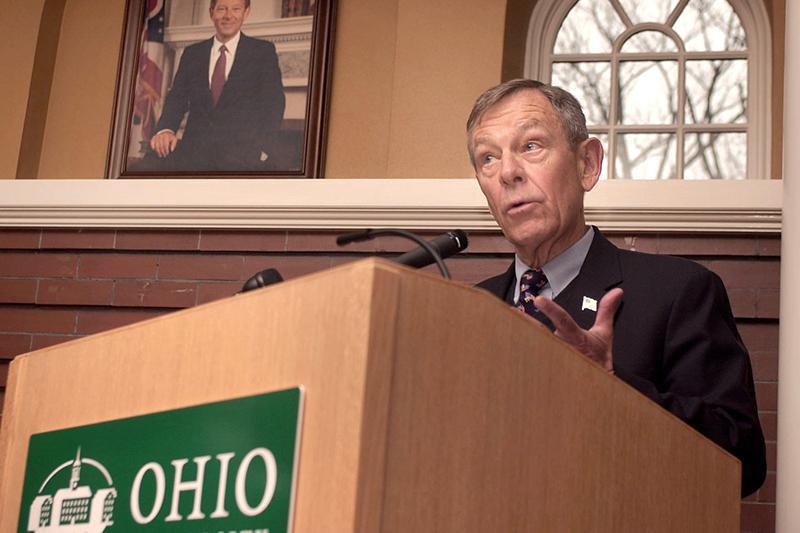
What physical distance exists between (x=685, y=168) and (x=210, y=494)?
4350mm

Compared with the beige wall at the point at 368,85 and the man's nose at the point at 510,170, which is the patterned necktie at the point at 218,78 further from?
the man's nose at the point at 510,170

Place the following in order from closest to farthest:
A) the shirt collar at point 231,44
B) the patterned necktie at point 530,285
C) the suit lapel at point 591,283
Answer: the suit lapel at point 591,283 → the patterned necktie at point 530,285 → the shirt collar at point 231,44

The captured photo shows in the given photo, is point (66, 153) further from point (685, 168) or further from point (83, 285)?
point (685, 168)

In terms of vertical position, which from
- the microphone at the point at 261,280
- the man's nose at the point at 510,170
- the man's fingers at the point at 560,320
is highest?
the man's nose at the point at 510,170

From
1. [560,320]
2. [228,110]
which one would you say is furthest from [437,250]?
[228,110]

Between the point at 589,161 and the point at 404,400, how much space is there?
1724 millimetres

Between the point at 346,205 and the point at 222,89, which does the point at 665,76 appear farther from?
the point at 346,205

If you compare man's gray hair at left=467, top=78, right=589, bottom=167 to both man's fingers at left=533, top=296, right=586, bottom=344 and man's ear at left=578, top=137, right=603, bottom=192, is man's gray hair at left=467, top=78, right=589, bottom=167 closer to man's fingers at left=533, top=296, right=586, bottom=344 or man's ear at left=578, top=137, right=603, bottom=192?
man's ear at left=578, top=137, right=603, bottom=192

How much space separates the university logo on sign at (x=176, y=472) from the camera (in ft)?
4.02

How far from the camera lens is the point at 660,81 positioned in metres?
5.47

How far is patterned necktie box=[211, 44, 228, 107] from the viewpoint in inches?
213

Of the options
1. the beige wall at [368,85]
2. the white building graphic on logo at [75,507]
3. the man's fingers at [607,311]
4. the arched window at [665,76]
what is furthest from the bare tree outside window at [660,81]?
the white building graphic on logo at [75,507]

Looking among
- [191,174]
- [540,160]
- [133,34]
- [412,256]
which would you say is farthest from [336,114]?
[412,256]

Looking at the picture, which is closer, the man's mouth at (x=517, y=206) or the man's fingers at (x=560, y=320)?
the man's fingers at (x=560, y=320)
